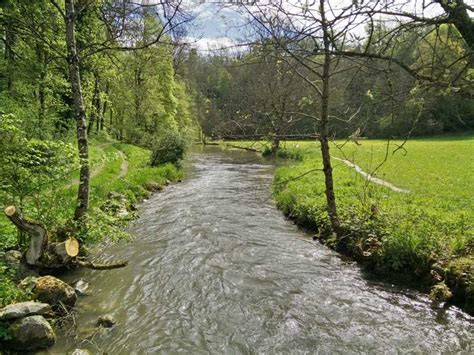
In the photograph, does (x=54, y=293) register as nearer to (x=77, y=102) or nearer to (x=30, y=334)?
(x=30, y=334)

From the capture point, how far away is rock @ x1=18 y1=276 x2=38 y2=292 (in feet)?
22.9

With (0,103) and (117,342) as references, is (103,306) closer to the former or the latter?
(117,342)

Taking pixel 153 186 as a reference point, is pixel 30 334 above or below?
below

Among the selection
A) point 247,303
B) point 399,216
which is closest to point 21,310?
point 247,303

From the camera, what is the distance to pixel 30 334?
6082 mm

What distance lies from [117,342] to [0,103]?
1208 cm

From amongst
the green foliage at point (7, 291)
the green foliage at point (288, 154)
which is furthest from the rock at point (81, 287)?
the green foliage at point (288, 154)

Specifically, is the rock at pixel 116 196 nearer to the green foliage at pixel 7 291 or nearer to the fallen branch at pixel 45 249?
the fallen branch at pixel 45 249

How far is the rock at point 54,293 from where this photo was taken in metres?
7.14

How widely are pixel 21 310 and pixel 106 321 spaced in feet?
4.65

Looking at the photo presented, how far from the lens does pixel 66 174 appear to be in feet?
27.8

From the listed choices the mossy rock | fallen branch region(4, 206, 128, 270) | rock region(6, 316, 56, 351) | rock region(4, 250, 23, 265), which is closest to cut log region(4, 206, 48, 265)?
fallen branch region(4, 206, 128, 270)

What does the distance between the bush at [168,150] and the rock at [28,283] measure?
19244mm

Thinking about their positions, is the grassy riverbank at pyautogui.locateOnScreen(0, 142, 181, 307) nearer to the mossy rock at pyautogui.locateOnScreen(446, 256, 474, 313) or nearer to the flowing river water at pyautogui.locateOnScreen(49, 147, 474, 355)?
the flowing river water at pyautogui.locateOnScreen(49, 147, 474, 355)
